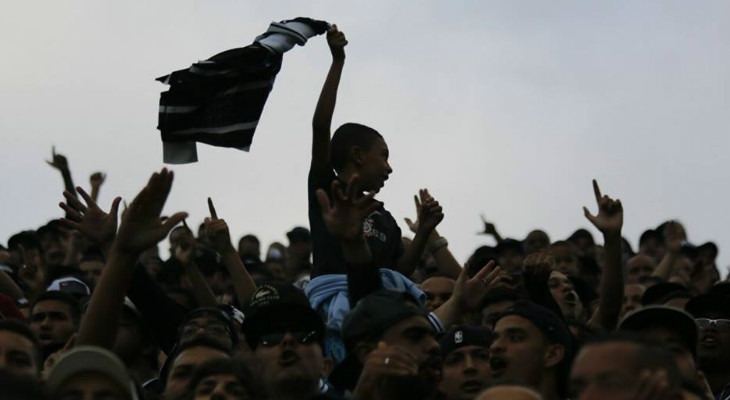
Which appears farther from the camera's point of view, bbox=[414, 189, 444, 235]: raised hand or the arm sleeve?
bbox=[414, 189, 444, 235]: raised hand

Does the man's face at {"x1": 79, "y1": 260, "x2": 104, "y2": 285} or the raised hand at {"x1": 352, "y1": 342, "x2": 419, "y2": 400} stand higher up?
the man's face at {"x1": 79, "y1": 260, "x2": 104, "y2": 285}

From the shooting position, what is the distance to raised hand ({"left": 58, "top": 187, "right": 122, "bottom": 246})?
25.5ft

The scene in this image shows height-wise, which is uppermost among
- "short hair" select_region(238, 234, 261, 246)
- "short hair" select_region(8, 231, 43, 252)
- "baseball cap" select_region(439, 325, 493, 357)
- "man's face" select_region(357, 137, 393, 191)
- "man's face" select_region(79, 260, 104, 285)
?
"man's face" select_region(357, 137, 393, 191)

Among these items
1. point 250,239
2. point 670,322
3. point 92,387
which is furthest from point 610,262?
point 250,239

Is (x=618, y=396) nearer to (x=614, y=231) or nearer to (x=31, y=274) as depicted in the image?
(x=614, y=231)

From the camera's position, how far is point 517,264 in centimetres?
1331

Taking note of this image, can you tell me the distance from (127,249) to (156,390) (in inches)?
60.0

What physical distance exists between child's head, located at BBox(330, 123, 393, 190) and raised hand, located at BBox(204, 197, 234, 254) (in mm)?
1528

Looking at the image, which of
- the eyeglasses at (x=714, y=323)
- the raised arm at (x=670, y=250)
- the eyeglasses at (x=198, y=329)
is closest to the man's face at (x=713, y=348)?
the eyeglasses at (x=714, y=323)

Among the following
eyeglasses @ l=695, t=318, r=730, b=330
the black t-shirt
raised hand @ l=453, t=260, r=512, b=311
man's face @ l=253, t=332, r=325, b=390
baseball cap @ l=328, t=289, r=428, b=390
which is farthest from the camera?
eyeglasses @ l=695, t=318, r=730, b=330

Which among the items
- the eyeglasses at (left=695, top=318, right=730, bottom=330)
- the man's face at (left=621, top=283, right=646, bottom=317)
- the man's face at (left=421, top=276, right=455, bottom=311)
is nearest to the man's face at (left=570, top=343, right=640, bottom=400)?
the eyeglasses at (left=695, top=318, right=730, bottom=330)

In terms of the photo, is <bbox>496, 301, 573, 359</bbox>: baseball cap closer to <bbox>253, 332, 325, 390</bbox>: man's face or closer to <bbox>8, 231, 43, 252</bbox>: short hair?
<bbox>253, 332, 325, 390</bbox>: man's face

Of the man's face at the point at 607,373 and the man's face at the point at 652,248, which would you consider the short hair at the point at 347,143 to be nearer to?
the man's face at the point at 607,373

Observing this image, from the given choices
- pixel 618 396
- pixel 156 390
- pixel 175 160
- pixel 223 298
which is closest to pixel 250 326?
pixel 156 390
